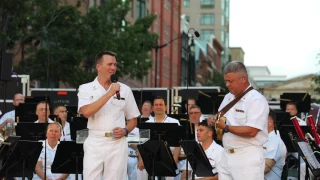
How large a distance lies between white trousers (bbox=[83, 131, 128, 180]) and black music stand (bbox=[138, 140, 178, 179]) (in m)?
4.04

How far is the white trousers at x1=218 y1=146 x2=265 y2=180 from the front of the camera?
927 centimetres

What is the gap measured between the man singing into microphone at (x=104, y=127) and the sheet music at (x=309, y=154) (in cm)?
381

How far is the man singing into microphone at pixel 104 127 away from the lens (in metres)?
9.70

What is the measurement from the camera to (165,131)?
573 inches

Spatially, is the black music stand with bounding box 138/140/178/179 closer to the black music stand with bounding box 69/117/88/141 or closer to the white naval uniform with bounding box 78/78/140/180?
the black music stand with bounding box 69/117/88/141

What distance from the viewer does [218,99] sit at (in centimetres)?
2005

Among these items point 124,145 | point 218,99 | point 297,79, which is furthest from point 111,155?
point 297,79

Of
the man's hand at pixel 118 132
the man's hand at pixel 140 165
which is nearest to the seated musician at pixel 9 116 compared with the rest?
the man's hand at pixel 140 165

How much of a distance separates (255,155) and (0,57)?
11.7 m

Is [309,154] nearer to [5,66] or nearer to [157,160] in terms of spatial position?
[157,160]

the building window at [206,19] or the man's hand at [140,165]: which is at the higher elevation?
the building window at [206,19]

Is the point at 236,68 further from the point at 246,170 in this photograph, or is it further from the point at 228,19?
the point at 228,19

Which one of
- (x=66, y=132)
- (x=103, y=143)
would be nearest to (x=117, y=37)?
(x=66, y=132)

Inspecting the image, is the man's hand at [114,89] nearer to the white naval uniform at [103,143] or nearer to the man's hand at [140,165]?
the white naval uniform at [103,143]
